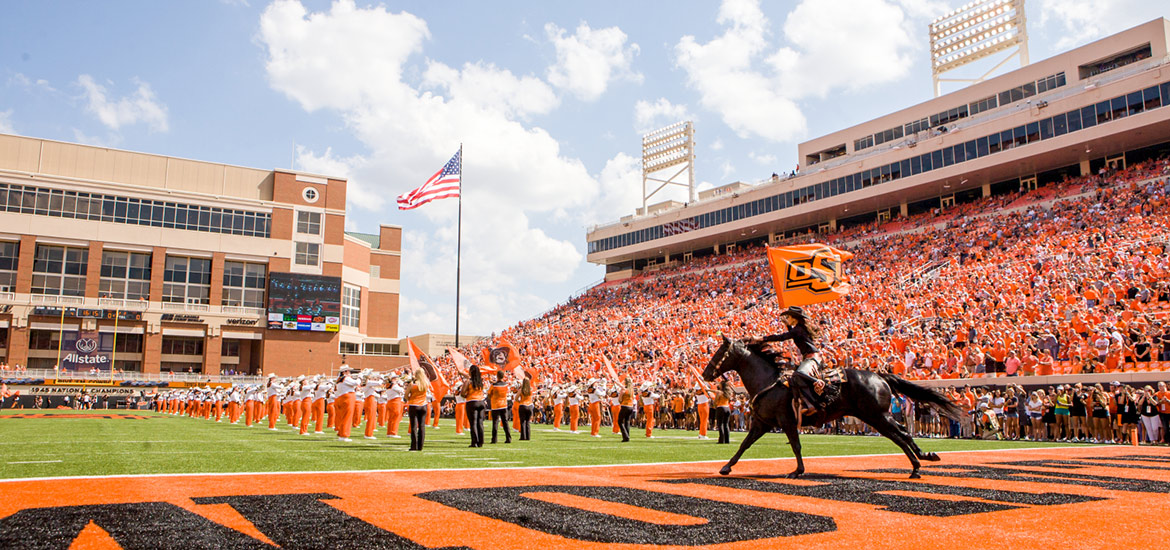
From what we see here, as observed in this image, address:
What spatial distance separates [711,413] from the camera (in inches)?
1049

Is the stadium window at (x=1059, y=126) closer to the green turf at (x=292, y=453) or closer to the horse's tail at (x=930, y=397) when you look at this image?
the green turf at (x=292, y=453)

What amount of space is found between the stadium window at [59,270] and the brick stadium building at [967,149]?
45.9 meters

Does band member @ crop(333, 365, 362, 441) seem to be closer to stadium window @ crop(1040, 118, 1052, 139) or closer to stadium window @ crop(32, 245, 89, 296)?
stadium window @ crop(1040, 118, 1052, 139)

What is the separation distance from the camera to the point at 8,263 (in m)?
56.5

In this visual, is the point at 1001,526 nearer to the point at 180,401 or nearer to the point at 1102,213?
the point at 1102,213

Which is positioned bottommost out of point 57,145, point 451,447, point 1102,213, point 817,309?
point 451,447

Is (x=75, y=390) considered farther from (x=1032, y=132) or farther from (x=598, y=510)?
(x=1032, y=132)

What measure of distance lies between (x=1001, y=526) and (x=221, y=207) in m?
66.6

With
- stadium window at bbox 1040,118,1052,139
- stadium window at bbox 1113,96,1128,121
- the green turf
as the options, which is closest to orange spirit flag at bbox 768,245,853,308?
the green turf

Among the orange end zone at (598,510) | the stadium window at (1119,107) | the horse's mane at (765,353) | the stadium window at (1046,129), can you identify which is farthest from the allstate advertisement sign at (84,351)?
the stadium window at (1119,107)

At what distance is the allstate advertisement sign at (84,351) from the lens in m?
56.1

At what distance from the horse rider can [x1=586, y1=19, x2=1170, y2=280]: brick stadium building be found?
126 ft

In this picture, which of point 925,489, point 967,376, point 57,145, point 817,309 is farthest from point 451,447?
point 57,145

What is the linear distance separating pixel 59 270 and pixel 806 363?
214 feet
